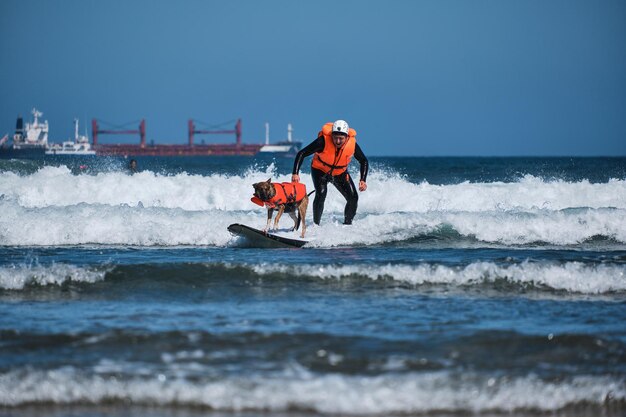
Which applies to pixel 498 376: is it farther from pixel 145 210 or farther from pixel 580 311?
pixel 145 210

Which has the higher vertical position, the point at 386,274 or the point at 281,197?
the point at 281,197

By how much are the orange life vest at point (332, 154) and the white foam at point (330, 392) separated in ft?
20.8

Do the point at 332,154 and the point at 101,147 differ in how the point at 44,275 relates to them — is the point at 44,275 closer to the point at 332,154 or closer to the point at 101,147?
the point at 332,154

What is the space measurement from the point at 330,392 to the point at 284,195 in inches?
244

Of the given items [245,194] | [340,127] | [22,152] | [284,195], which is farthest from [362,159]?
[22,152]

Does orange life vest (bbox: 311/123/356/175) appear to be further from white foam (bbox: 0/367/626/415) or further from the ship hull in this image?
the ship hull

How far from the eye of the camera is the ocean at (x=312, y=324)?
4883mm

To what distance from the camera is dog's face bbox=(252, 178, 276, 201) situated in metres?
10.7

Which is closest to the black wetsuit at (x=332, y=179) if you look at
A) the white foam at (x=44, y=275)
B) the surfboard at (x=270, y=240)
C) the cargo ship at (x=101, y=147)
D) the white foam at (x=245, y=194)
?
the surfboard at (x=270, y=240)

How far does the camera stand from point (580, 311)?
272 inches

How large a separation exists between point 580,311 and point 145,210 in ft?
29.0

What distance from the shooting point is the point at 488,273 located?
839 centimetres

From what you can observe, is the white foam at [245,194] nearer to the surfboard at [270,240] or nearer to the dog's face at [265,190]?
the surfboard at [270,240]

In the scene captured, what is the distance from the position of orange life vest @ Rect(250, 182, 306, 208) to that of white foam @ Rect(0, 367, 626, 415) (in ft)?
19.1
